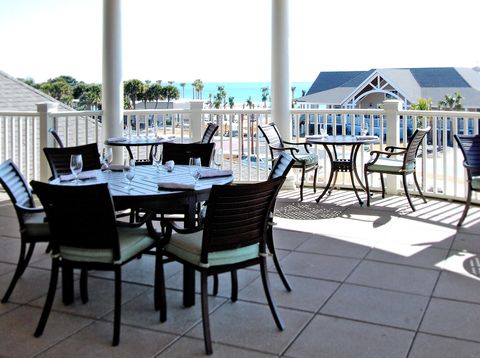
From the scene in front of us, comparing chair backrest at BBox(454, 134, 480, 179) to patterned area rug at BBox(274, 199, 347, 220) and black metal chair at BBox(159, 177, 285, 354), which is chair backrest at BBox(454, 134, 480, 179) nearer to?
patterned area rug at BBox(274, 199, 347, 220)

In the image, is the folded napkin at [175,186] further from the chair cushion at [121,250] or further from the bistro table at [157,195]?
the chair cushion at [121,250]

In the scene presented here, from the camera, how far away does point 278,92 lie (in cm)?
704

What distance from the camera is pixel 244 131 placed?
7.41 m

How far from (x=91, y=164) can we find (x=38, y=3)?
1963 cm

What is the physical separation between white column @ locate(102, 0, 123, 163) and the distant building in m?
3.63

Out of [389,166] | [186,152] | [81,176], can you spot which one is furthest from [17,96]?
[81,176]

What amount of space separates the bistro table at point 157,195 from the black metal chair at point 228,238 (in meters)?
0.16

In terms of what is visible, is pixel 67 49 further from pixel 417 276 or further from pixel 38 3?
pixel 417 276

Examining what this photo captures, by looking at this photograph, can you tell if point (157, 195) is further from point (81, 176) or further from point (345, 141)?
point (345, 141)

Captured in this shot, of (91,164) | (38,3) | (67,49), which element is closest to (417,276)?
(91,164)

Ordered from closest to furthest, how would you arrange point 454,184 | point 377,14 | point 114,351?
point 114,351 < point 454,184 < point 377,14

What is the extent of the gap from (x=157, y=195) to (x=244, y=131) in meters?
4.50

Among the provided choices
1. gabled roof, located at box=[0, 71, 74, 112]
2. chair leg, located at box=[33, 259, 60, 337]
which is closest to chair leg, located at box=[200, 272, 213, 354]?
chair leg, located at box=[33, 259, 60, 337]

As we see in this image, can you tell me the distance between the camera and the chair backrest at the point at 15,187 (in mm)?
3242
